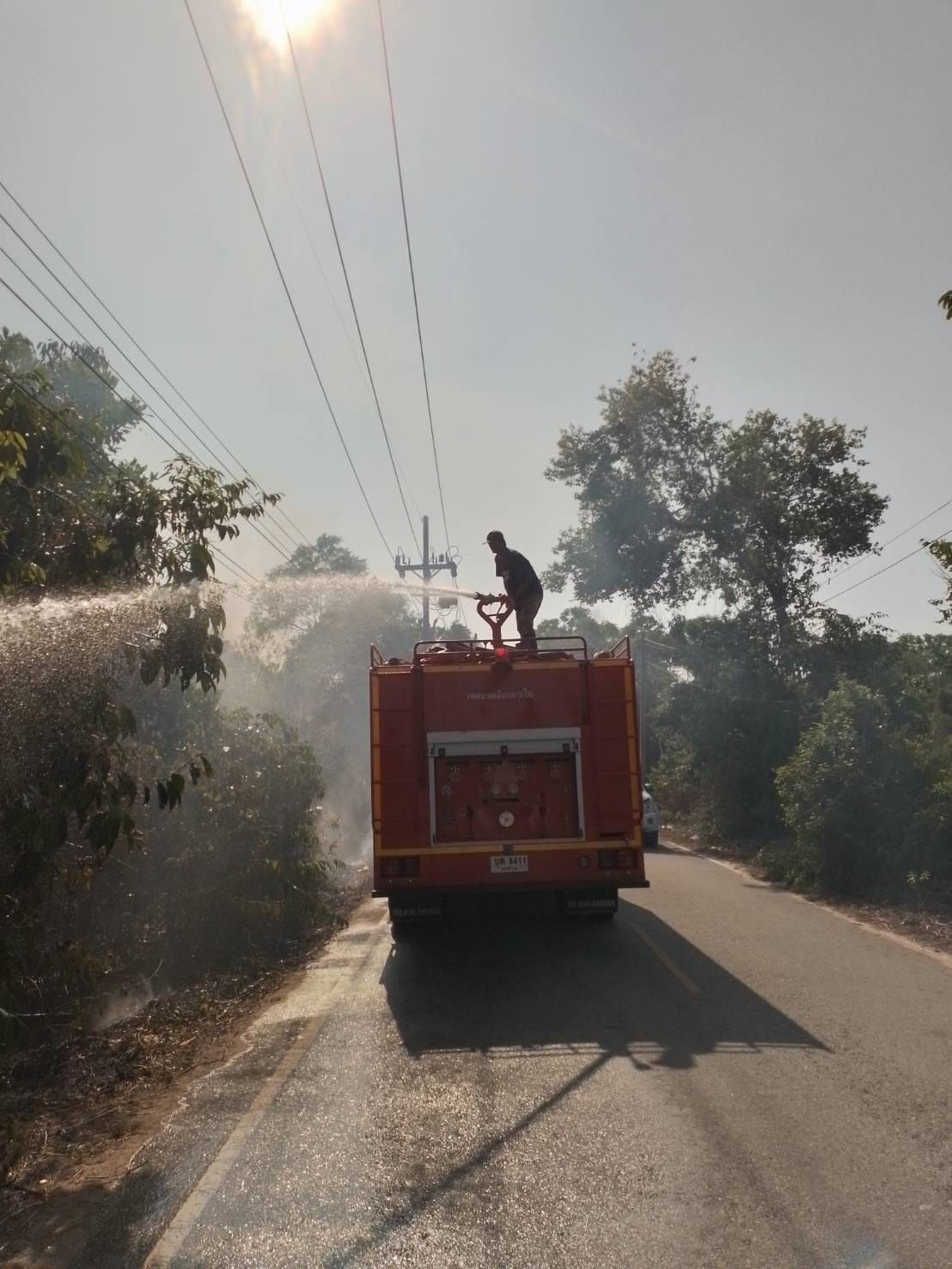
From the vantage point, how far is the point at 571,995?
8758mm

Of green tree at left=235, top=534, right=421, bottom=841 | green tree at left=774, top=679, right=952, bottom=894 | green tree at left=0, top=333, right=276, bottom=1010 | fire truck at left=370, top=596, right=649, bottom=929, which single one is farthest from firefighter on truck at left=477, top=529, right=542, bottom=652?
green tree at left=235, top=534, right=421, bottom=841

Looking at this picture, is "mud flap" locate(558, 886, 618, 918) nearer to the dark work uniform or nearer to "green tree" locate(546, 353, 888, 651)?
the dark work uniform

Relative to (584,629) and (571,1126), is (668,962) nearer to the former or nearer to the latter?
(571,1126)

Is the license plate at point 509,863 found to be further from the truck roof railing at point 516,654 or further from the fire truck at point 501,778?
the truck roof railing at point 516,654

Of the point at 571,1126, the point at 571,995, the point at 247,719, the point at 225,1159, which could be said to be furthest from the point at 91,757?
the point at 247,719

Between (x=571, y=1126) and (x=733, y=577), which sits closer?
(x=571, y=1126)

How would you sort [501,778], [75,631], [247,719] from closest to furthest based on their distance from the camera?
[75,631] < [501,778] < [247,719]

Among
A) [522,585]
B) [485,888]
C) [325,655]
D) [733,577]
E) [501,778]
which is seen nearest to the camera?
[485,888]

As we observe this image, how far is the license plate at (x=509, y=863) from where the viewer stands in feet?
32.1

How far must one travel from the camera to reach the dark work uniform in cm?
1163

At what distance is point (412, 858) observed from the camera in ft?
32.3

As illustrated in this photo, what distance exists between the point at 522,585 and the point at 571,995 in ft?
15.2

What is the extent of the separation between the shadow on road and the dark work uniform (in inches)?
126

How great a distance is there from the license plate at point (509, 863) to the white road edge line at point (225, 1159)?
2156 millimetres
